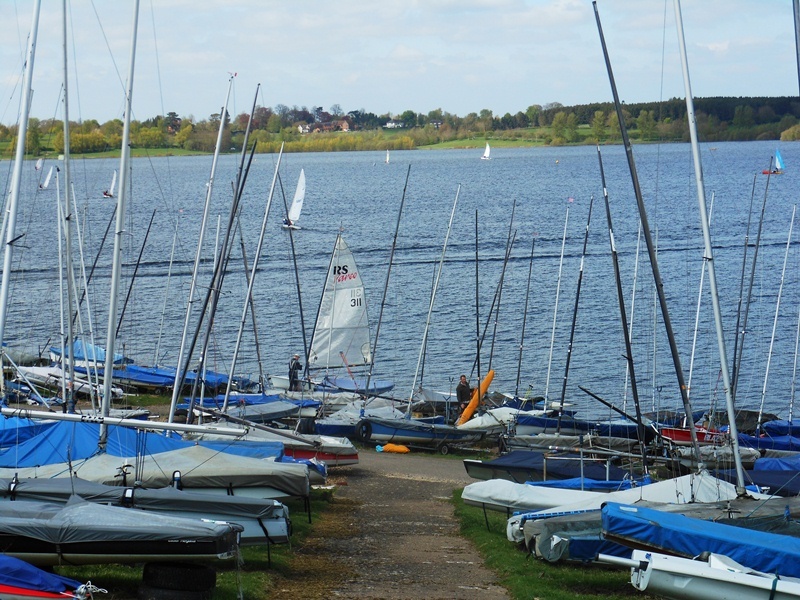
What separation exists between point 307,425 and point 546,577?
15588 mm

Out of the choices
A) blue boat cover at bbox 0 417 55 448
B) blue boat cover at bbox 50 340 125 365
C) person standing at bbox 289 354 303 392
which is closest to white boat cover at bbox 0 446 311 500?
blue boat cover at bbox 0 417 55 448

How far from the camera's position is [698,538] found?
1576 cm

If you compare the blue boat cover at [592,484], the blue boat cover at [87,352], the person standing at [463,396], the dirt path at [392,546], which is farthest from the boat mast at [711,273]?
the blue boat cover at [87,352]

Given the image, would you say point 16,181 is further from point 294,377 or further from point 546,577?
point 294,377

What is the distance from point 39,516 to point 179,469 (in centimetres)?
484

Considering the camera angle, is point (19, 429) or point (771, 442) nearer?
point (19, 429)

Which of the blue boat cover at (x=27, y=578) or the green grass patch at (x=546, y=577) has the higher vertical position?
the blue boat cover at (x=27, y=578)

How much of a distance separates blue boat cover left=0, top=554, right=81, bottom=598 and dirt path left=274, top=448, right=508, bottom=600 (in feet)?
12.8

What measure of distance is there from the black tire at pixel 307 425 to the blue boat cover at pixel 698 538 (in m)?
16.6

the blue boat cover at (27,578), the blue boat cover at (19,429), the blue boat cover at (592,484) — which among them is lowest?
the blue boat cover at (592,484)

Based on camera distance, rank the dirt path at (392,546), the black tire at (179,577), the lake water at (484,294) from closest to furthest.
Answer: the black tire at (179,577)
the dirt path at (392,546)
the lake water at (484,294)

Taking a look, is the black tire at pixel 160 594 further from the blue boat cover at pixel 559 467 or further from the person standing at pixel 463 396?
the person standing at pixel 463 396

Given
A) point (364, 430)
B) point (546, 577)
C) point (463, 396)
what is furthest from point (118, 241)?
point (463, 396)

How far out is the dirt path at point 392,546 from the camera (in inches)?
664
